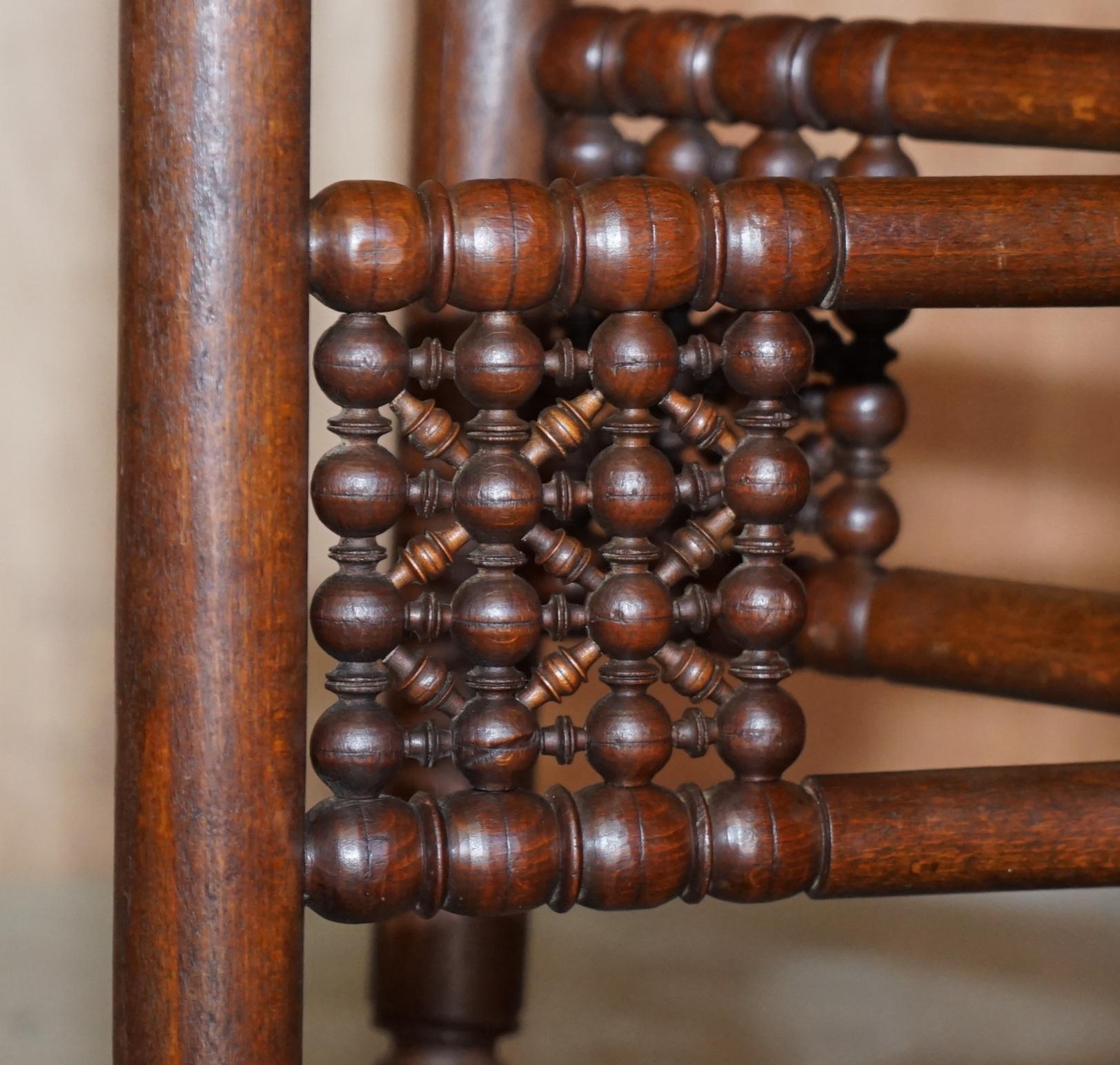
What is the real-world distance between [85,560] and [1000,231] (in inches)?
41.8

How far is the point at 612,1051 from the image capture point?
1.17 metres

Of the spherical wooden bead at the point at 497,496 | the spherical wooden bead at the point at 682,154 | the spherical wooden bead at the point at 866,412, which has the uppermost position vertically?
the spherical wooden bead at the point at 682,154

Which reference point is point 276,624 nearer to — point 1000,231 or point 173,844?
point 173,844

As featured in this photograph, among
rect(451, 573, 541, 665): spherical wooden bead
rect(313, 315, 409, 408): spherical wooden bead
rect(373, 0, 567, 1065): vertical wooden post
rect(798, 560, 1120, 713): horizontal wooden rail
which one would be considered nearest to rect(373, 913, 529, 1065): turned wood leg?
rect(373, 0, 567, 1065): vertical wooden post

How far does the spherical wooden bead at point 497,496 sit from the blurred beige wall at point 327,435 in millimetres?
819

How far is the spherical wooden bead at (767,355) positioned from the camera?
34.7 inches

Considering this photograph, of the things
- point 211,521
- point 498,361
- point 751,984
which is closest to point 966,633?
point 751,984

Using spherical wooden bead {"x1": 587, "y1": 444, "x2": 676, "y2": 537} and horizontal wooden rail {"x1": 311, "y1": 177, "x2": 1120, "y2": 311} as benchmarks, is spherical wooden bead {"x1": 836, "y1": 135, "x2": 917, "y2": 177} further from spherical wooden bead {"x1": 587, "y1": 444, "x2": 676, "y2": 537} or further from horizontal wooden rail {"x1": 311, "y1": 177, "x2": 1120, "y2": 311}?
spherical wooden bead {"x1": 587, "y1": 444, "x2": 676, "y2": 537}

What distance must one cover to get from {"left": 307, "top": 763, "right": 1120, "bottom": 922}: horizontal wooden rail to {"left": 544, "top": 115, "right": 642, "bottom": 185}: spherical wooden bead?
543 millimetres

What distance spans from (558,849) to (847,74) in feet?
2.02

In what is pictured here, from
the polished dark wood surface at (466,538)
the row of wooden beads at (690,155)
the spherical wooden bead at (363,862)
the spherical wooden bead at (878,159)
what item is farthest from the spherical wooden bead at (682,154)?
the spherical wooden bead at (363,862)

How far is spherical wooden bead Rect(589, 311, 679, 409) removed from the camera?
33.7 inches

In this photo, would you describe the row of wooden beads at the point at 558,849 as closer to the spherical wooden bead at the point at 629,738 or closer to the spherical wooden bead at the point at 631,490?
the spherical wooden bead at the point at 629,738

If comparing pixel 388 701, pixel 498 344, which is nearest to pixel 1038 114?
pixel 498 344
